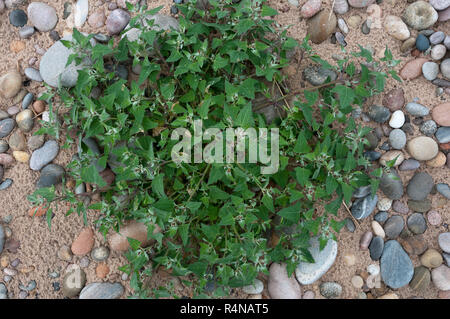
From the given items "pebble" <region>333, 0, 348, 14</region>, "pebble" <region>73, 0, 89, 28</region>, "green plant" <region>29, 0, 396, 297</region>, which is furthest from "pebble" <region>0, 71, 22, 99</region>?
"pebble" <region>333, 0, 348, 14</region>

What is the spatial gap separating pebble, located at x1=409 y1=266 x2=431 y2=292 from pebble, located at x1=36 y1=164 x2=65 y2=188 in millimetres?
3197

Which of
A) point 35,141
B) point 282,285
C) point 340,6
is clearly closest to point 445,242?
point 282,285

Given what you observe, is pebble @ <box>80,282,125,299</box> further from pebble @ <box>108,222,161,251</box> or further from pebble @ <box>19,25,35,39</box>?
pebble @ <box>19,25,35,39</box>

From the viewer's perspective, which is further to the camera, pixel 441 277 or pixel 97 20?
pixel 97 20

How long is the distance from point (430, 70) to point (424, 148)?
0.70 metres

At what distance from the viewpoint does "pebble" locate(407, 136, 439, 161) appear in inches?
131

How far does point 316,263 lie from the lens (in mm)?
3299

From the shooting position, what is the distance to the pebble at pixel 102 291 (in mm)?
3297

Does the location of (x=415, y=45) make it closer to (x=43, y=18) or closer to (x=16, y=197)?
(x=43, y=18)

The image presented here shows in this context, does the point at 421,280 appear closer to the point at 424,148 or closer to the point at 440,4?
the point at 424,148

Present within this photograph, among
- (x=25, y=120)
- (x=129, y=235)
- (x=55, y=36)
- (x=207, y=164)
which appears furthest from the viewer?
(x=55, y=36)

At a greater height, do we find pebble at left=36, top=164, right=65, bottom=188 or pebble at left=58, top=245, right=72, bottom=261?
pebble at left=36, top=164, right=65, bottom=188

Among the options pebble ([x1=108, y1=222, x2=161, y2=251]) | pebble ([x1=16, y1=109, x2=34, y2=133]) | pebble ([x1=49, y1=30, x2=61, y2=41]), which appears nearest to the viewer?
pebble ([x1=108, y1=222, x2=161, y2=251])

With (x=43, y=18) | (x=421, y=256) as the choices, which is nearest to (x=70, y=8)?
Result: (x=43, y=18)
